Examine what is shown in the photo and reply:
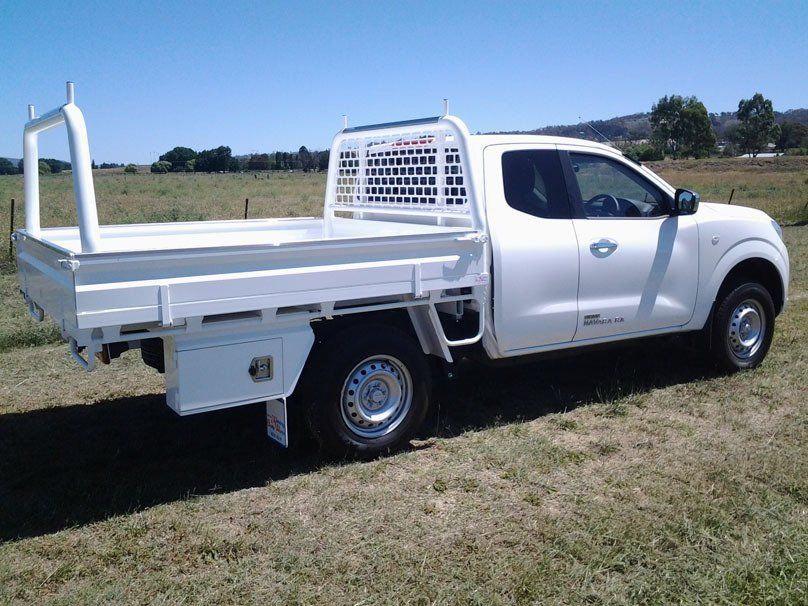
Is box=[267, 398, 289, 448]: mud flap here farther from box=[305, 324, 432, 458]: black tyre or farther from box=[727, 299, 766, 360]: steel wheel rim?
box=[727, 299, 766, 360]: steel wheel rim

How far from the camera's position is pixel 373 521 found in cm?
441

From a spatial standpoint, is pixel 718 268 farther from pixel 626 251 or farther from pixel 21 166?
pixel 21 166

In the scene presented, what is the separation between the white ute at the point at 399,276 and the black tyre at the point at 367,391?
13 millimetres

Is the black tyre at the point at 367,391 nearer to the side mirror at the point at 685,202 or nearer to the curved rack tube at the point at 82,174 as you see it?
the curved rack tube at the point at 82,174

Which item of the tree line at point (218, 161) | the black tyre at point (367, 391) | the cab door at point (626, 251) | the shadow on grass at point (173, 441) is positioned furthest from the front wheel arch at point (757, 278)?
the tree line at point (218, 161)

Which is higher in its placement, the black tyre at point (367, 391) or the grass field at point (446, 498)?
the black tyre at point (367, 391)

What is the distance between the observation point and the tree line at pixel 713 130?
106 metres

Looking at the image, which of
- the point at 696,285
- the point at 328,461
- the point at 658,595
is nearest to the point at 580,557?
the point at 658,595

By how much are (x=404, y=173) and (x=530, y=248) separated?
4.36 ft

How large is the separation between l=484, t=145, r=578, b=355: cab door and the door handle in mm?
176

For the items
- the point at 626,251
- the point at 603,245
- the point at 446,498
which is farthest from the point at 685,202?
the point at 446,498

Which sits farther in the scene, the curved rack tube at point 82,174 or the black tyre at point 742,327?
the black tyre at point 742,327

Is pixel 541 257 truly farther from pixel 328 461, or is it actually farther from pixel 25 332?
pixel 25 332

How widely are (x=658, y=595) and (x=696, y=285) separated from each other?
3509mm
